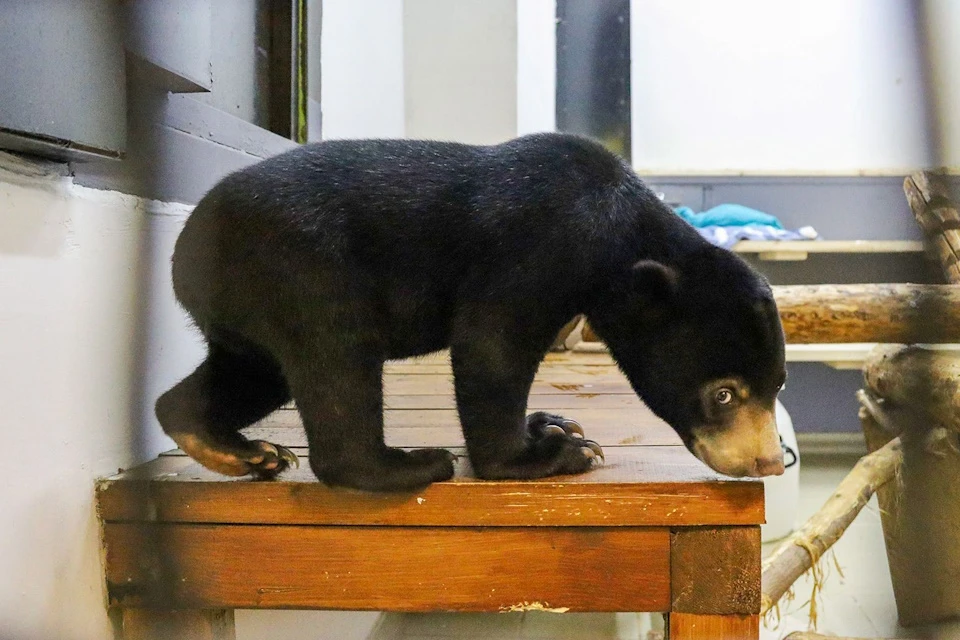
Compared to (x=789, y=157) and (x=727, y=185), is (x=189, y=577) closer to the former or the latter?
(x=789, y=157)

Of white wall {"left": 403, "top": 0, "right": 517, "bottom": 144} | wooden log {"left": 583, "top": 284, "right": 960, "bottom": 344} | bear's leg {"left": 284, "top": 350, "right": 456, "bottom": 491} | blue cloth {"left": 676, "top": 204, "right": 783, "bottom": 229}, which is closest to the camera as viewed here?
white wall {"left": 403, "top": 0, "right": 517, "bottom": 144}

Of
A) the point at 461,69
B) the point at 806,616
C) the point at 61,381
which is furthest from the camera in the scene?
the point at 806,616

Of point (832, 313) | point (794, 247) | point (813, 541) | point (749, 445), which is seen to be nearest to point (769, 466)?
point (749, 445)

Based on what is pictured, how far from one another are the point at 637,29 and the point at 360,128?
0.73 m

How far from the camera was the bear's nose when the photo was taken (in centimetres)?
90

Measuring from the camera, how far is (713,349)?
0.92 meters

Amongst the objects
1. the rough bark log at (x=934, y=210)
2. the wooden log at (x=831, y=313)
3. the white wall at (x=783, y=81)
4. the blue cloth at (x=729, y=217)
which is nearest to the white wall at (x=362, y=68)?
the white wall at (x=783, y=81)

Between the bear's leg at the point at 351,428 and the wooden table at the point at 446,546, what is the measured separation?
0.11ft

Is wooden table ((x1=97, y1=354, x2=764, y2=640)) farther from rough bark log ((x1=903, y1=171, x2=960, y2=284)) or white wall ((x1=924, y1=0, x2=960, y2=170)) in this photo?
white wall ((x1=924, y1=0, x2=960, y2=170))

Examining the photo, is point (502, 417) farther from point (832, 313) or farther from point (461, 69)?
point (832, 313)

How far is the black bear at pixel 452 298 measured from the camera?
0.88m

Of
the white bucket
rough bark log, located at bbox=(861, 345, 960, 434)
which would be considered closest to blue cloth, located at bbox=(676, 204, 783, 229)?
the white bucket

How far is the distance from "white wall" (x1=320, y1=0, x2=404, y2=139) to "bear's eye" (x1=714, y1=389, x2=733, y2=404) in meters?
0.55

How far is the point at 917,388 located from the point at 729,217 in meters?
2.23
